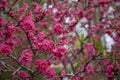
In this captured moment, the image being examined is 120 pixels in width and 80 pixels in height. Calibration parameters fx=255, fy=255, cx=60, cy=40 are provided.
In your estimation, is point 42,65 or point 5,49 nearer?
point 5,49

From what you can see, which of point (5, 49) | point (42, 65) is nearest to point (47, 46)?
point (42, 65)

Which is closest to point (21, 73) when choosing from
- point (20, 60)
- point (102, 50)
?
point (20, 60)

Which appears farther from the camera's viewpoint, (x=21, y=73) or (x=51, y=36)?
(x=51, y=36)

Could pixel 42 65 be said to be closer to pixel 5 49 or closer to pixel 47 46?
pixel 47 46

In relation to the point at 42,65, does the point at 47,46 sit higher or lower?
higher

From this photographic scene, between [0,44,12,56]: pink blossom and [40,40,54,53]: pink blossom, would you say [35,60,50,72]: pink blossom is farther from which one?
[0,44,12,56]: pink blossom

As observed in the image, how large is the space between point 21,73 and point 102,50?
1274mm

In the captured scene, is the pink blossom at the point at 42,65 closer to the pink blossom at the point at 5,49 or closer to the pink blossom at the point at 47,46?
the pink blossom at the point at 47,46

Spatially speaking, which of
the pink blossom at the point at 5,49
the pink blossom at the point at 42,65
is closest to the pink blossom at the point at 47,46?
the pink blossom at the point at 42,65

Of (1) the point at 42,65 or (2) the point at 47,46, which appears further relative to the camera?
(1) the point at 42,65

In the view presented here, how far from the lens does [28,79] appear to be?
3924 mm

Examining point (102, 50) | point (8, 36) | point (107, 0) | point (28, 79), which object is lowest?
point (28, 79)

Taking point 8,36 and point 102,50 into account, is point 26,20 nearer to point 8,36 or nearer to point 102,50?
point 8,36

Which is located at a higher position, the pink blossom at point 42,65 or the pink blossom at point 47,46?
the pink blossom at point 47,46
